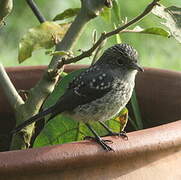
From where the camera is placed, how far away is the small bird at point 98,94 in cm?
214

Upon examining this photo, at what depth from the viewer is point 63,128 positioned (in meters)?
2.26

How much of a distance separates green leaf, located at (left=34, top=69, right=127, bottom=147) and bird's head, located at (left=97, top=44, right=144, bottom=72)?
158 mm

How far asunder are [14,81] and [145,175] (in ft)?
3.02

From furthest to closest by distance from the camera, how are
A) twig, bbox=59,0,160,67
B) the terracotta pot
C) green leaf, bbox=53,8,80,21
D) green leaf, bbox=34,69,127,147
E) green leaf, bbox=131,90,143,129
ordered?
green leaf, bbox=131,90,143,129 → green leaf, bbox=53,8,80,21 → green leaf, bbox=34,69,127,147 → twig, bbox=59,0,160,67 → the terracotta pot

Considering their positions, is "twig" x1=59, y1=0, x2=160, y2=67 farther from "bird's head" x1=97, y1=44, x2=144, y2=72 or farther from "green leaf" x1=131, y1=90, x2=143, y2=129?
"green leaf" x1=131, y1=90, x2=143, y2=129

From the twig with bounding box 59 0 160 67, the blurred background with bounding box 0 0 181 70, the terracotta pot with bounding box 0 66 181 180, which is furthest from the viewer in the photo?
the blurred background with bounding box 0 0 181 70

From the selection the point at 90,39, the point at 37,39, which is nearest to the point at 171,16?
the point at 37,39

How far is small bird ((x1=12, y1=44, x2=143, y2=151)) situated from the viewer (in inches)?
84.4

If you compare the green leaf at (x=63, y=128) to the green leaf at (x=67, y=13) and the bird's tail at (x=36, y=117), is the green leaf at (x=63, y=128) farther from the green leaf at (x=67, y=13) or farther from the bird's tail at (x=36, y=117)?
the green leaf at (x=67, y=13)

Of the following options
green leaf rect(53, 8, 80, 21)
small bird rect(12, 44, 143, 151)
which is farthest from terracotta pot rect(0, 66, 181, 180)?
green leaf rect(53, 8, 80, 21)

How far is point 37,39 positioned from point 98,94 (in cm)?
27

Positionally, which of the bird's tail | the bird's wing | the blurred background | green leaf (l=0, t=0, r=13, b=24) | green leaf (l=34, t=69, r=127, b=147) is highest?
green leaf (l=0, t=0, r=13, b=24)

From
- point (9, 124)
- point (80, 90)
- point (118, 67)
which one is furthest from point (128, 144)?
point (9, 124)

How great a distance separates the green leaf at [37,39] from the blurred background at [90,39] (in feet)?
8.37
